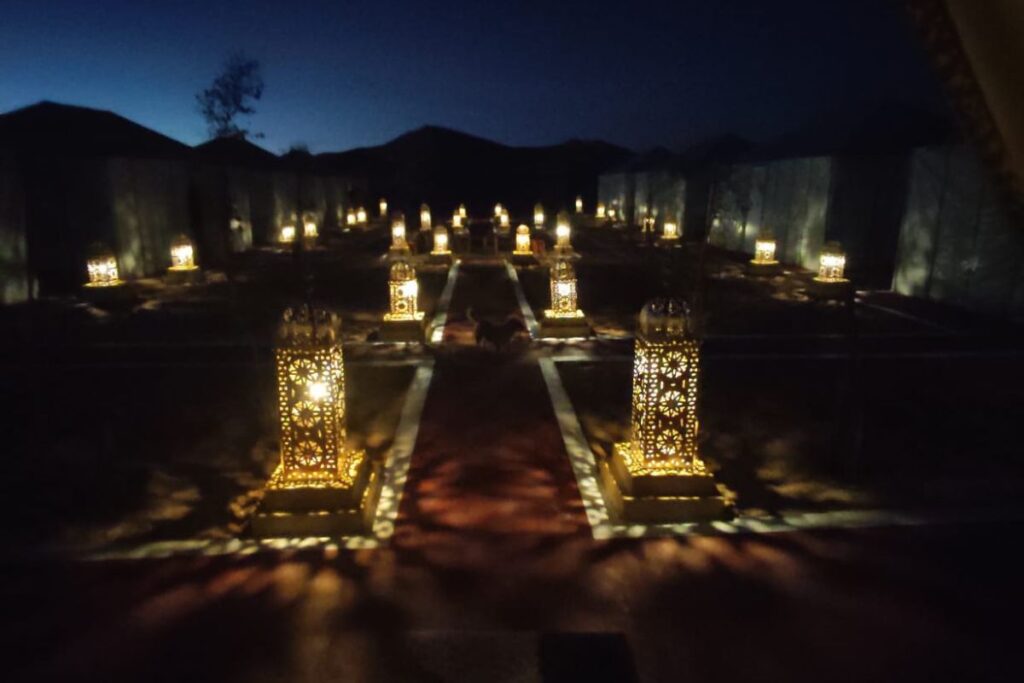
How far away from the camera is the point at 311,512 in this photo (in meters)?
4.97

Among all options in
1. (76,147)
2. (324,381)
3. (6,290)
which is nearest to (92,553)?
(324,381)

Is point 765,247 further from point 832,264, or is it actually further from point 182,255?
point 182,255

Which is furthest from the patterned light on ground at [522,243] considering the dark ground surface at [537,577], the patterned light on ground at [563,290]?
the dark ground surface at [537,577]

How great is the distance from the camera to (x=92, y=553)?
471cm

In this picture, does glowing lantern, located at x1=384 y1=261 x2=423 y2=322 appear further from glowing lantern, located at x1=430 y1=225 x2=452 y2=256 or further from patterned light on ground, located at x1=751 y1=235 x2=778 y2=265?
patterned light on ground, located at x1=751 y1=235 x2=778 y2=265

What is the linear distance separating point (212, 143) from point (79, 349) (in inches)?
1070

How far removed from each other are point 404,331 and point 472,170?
49.2 meters

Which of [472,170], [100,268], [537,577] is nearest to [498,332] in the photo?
[537,577]

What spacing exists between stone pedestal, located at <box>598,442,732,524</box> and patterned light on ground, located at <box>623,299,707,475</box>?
8 cm

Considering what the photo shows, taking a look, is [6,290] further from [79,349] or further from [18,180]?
[79,349]

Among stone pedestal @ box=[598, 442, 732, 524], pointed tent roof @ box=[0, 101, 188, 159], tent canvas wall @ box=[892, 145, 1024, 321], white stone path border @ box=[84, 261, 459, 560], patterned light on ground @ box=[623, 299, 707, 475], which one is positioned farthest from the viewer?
pointed tent roof @ box=[0, 101, 188, 159]

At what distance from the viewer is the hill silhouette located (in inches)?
1992

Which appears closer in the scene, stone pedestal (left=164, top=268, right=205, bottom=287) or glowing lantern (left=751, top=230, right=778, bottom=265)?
stone pedestal (left=164, top=268, right=205, bottom=287)

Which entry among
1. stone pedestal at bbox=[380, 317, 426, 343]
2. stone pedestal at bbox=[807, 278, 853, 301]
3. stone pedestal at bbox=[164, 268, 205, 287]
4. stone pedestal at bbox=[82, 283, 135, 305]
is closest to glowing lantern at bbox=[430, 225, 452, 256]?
stone pedestal at bbox=[164, 268, 205, 287]
